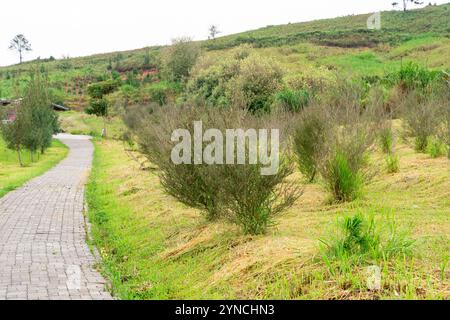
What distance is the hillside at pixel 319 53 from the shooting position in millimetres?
55178

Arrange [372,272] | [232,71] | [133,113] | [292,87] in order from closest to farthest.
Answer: [372,272] → [292,87] → [232,71] → [133,113]

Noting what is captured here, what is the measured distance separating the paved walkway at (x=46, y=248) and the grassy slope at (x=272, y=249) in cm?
34

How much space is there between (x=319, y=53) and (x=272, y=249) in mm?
60687

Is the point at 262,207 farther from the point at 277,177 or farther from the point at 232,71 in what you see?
the point at 232,71

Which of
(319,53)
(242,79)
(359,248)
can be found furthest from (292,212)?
(319,53)

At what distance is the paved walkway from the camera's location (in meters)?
6.28

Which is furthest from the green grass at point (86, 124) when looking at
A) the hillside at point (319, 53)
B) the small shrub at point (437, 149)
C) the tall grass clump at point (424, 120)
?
the small shrub at point (437, 149)

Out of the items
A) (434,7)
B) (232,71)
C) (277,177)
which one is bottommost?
(277,177)

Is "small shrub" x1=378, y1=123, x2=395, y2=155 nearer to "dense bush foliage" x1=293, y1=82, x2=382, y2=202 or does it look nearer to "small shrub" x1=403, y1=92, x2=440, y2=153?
"small shrub" x1=403, y1=92, x2=440, y2=153

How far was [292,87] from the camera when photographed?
36.8 meters

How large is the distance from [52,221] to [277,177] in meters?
5.69

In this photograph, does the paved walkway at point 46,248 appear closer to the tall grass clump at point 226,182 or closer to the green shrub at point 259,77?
→ the tall grass clump at point 226,182

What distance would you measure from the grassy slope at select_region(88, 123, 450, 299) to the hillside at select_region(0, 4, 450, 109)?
27674 millimetres
